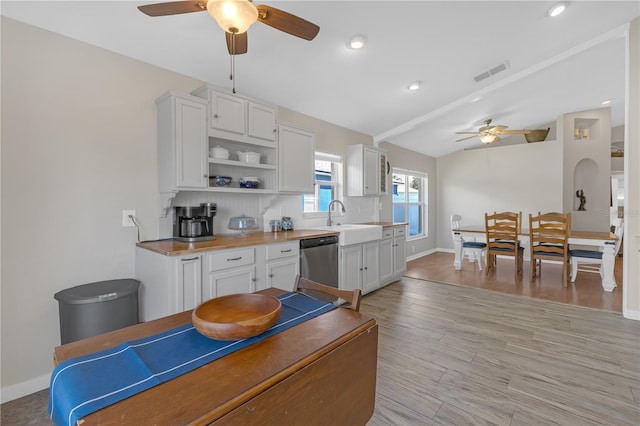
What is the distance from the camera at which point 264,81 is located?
3033 mm

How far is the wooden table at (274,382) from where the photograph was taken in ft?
2.15

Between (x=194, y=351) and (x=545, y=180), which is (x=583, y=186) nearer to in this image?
(x=545, y=180)

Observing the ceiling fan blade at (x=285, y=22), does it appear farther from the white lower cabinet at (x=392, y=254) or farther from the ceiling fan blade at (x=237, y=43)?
the white lower cabinet at (x=392, y=254)

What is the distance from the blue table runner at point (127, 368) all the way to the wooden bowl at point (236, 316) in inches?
1.7

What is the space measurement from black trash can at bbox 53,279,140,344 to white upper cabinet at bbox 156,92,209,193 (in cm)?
88

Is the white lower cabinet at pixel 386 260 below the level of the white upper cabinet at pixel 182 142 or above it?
below

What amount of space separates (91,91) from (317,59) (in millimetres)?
1931

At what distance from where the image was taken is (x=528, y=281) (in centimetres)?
446

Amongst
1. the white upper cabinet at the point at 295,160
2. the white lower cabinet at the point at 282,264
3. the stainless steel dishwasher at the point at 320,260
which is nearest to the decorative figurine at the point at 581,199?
the stainless steel dishwasher at the point at 320,260

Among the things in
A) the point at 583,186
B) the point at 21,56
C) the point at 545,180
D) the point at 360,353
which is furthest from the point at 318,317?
the point at 583,186

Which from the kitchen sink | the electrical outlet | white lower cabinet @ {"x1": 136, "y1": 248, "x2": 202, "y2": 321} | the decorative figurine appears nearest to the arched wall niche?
the decorative figurine

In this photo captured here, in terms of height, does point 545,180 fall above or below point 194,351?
above

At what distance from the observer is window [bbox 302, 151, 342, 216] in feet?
13.5

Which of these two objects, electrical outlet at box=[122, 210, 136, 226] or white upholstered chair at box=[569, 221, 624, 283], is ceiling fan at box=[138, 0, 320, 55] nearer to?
electrical outlet at box=[122, 210, 136, 226]
